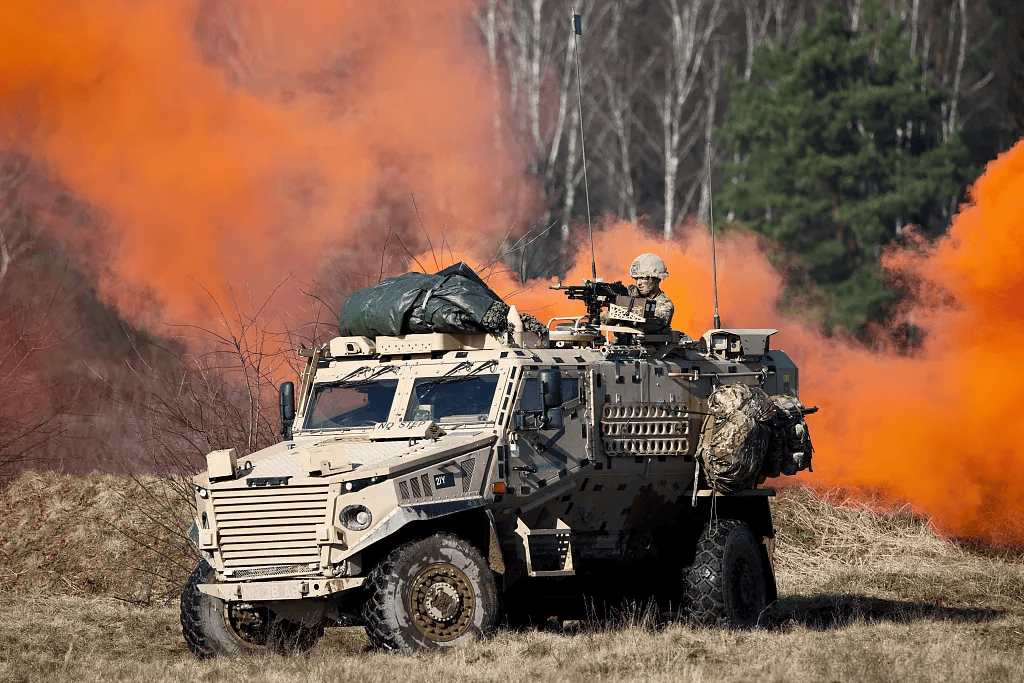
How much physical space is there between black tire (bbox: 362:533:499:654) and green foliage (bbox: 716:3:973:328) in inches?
964

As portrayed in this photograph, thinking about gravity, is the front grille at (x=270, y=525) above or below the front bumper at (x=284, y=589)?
above

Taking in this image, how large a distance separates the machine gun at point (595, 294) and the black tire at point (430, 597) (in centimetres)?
337

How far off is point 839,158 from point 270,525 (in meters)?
27.1

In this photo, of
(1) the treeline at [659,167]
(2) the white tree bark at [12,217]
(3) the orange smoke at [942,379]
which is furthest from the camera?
(2) the white tree bark at [12,217]

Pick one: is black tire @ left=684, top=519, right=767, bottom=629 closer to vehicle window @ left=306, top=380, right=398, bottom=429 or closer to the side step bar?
the side step bar

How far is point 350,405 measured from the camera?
14.6 metres

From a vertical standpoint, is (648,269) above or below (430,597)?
above

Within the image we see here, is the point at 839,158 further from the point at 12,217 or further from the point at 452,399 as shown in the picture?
the point at 452,399

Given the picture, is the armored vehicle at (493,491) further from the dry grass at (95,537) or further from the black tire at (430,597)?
the dry grass at (95,537)

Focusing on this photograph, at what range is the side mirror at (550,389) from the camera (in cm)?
1360

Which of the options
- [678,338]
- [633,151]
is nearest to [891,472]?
[678,338]

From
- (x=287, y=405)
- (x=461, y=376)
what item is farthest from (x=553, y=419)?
(x=287, y=405)

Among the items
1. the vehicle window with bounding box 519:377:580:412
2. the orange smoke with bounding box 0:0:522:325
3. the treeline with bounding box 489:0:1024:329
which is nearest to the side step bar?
the vehicle window with bounding box 519:377:580:412

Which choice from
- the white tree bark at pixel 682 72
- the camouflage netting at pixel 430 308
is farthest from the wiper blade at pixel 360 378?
the white tree bark at pixel 682 72
